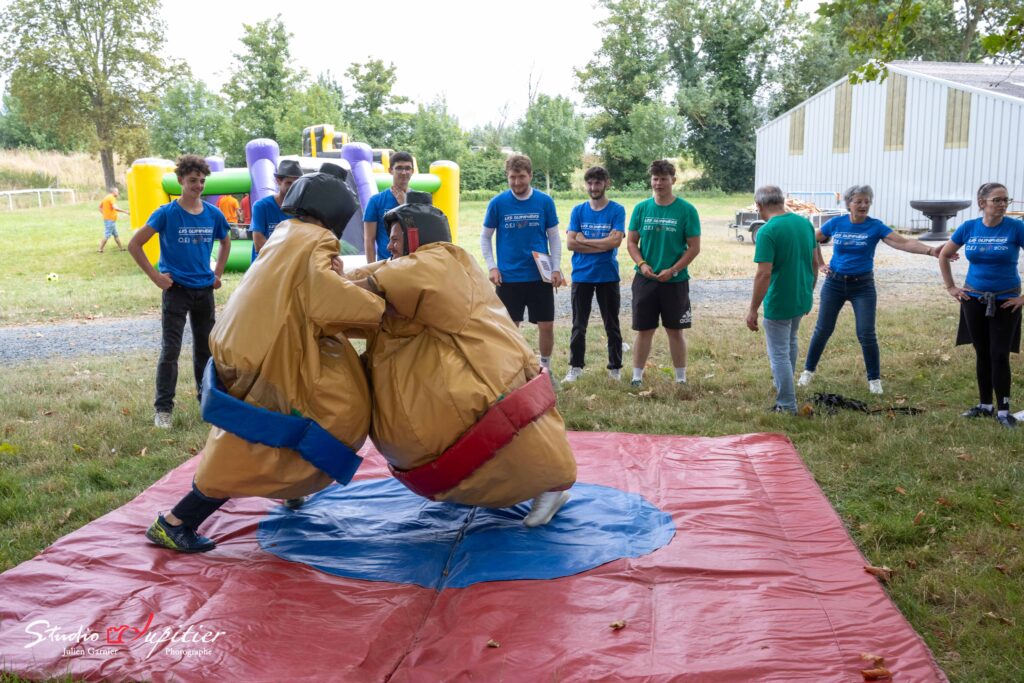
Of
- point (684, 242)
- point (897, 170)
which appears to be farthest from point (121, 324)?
point (897, 170)

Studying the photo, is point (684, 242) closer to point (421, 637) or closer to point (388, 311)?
point (388, 311)

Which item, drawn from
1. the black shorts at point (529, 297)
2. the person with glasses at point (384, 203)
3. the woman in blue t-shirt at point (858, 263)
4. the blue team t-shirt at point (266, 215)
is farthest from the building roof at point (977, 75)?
the blue team t-shirt at point (266, 215)

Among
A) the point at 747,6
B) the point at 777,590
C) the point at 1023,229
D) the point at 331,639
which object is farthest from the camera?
the point at 747,6

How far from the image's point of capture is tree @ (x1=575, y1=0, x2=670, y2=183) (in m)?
39.6

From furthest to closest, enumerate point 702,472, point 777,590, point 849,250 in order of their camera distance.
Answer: point 849,250, point 702,472, point 777,590

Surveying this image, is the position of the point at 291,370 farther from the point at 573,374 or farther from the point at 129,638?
the point at 573,374

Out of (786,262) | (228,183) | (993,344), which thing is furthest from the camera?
(228,183)

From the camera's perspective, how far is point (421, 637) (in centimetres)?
300

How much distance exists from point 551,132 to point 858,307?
Result: 88.6 feet

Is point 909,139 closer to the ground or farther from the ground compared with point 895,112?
closer to the ground

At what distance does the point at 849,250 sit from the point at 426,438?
3.75 metres

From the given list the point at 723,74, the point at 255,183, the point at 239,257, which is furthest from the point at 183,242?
the point at 723,74

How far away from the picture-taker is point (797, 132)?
26.3m

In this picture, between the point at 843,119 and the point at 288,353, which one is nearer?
the point at 288,353
